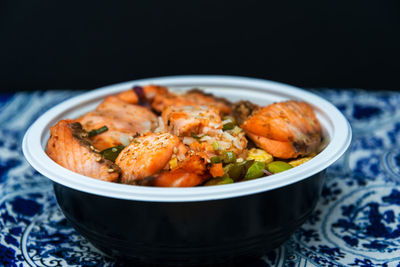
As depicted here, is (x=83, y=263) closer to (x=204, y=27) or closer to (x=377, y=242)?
(x=377, y=242)

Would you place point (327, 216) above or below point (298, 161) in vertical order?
below

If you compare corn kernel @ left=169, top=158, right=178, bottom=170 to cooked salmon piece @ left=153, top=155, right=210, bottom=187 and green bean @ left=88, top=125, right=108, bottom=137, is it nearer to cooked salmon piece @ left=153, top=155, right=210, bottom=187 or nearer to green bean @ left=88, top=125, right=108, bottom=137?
cooked salmon piece @ left=153, top=155, right=210, bottom=187

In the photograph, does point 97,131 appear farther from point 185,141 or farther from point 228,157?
point 228,157

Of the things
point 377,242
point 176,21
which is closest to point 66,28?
point 176,21

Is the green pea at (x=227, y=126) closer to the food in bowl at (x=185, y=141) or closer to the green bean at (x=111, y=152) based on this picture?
the food in bowl at (x=185, y=141)

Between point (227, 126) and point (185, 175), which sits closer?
point (185, 175)

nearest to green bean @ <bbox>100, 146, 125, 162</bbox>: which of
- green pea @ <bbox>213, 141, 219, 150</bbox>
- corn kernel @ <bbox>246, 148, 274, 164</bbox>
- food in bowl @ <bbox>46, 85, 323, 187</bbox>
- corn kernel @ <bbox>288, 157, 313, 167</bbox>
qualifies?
food in bowl @ <bbox>46, 85, 323, 187</bbox>

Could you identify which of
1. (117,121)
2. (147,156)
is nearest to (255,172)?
(147,156)

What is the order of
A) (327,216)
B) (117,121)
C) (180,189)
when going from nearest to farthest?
1. (180,189)
2. (117,121)
3. (327,216)
